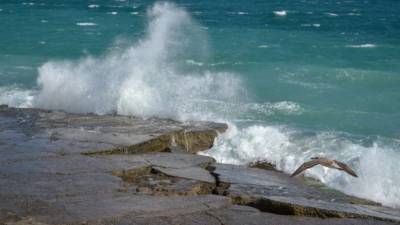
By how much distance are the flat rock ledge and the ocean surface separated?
1.45m

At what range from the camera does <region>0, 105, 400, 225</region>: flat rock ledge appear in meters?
5.91

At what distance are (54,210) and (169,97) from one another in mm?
6857

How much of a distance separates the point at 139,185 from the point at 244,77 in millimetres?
13211

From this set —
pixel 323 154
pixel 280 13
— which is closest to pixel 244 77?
pixel 323 154

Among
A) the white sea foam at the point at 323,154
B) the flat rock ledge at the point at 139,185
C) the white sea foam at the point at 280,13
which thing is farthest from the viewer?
the white sea foam at the point at 280,13

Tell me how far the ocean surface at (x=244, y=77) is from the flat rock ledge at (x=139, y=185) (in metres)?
1.45

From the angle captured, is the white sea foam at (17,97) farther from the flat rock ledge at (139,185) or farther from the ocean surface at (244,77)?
the flat rock ledge at (139,185)

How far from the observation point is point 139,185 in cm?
692

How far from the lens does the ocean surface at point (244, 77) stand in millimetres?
10969

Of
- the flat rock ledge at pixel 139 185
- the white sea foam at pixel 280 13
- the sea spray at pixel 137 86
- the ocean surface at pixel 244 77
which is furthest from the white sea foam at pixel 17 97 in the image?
the white sea foam at pixel 280 13

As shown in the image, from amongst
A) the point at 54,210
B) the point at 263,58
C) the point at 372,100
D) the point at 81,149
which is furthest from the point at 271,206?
the point at 263,58

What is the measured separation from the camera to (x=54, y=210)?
19.2 ft

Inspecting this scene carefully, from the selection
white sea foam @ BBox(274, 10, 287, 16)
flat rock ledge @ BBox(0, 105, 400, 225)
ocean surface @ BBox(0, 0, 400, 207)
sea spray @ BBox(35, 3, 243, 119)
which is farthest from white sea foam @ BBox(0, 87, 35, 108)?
white sea foam @ BBox(274, 10, 287, 16)

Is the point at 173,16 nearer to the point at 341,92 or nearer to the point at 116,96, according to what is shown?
the point at 341,92
